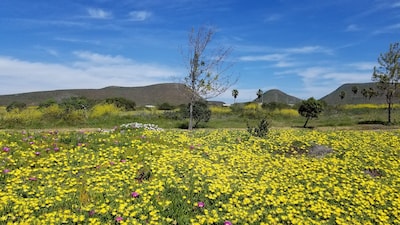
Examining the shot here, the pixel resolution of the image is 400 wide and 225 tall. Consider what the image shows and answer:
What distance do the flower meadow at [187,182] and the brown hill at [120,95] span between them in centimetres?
5228

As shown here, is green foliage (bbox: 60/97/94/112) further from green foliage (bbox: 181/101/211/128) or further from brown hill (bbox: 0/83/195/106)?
brown hill (bbox: 0/83/195/106)

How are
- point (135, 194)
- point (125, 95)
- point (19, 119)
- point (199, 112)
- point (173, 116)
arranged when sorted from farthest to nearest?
point (125, 95), point (173, 116), point (199, 112), point (19, 119), point (135, 194)

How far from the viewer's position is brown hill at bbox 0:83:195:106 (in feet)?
206

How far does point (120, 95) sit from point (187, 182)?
6613cm

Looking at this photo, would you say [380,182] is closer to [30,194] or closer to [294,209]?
[294,209]

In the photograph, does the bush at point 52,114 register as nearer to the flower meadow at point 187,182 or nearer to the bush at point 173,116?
the bush at point 173,116

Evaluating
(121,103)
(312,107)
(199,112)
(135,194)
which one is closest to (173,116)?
(199,112)

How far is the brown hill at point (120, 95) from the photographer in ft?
206

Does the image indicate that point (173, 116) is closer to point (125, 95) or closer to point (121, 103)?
point (121, 103)

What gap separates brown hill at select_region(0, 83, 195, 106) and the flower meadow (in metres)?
52.3

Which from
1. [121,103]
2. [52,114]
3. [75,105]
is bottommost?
[52,114]

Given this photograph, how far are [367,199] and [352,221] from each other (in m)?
0.91

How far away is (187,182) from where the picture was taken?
5.82 metres

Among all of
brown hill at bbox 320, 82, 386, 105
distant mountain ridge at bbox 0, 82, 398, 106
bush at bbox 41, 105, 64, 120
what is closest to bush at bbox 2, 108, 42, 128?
bush at bbox 41, 105, 64, 120
